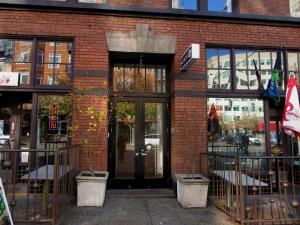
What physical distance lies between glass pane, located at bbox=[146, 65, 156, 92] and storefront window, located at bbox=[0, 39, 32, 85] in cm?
298

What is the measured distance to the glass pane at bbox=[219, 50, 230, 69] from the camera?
7668mm

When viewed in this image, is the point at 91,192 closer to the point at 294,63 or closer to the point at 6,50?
the point at 6,50

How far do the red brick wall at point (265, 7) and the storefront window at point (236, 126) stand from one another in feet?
8.05

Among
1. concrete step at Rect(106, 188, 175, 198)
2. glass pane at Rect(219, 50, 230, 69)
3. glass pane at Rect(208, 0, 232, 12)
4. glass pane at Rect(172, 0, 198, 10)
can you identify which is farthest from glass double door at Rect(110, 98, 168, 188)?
glass pane at Rect(208, 0, 232, 12)

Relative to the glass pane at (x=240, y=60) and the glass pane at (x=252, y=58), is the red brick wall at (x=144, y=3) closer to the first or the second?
the glass pane at (x=240, y=60)

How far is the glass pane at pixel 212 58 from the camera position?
25.0 feet

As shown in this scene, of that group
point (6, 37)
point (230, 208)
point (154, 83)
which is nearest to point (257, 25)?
point (154, 83)

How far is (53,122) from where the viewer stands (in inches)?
276

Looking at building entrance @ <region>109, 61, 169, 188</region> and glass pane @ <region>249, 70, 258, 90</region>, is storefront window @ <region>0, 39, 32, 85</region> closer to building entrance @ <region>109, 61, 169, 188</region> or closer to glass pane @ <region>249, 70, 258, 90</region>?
building entrance @ <region>109, 61, 169, 188</region>

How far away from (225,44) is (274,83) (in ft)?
5.35

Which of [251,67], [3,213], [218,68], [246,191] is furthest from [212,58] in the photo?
[3,213]

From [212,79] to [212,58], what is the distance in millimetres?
573

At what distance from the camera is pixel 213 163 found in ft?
21.9

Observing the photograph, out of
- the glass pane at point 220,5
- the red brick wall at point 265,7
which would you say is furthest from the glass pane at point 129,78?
the red brick wall at point 265,7
